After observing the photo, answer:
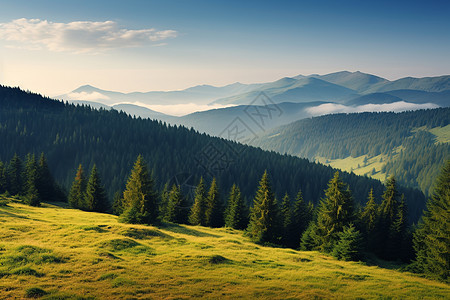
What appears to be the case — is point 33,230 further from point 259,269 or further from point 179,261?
point 259,269

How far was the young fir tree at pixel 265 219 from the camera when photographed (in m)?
54.2

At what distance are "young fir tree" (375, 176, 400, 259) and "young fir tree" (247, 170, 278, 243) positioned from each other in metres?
22.7

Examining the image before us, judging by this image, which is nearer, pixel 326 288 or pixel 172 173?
pixel 326 288

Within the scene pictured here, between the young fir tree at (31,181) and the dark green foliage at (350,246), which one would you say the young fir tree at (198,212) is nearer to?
the young fir tree at (31,181)

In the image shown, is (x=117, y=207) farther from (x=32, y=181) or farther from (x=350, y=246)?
(x=350, y=246)

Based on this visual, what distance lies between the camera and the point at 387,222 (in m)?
60.3

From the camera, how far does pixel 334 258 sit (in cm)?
4347

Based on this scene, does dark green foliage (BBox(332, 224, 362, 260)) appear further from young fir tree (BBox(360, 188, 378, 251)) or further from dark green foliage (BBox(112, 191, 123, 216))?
dark green foliage (BBox(112, 191, 123, 216))

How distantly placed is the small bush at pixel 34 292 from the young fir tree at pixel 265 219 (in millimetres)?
38122

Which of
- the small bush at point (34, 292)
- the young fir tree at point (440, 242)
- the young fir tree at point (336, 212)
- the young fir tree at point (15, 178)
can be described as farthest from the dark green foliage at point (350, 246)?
the young fir tree at point (15, 178)

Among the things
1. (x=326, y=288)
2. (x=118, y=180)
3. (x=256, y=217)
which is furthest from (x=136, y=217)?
(x=118, y=180)

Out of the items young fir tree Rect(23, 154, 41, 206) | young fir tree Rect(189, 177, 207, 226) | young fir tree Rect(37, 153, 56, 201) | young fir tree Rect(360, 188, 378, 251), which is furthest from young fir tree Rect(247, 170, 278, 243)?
young fir tree Rect(37, 153, 56, 201)

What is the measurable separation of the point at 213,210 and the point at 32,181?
44892 millimetres

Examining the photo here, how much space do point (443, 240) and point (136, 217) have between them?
150 feet
